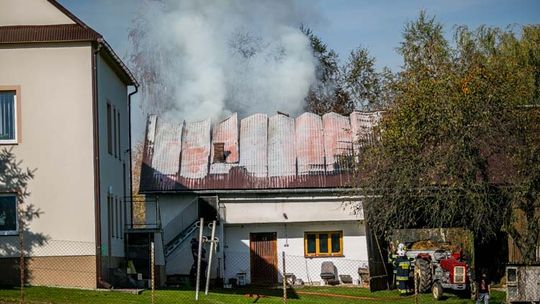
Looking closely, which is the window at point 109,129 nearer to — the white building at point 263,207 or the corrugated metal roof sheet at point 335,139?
the white building at point 263,207

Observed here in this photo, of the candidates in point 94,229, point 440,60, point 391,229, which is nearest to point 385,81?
point 440,60

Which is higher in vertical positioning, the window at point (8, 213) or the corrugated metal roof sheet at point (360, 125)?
the corrugated metal roof sheet at point (360, 125)

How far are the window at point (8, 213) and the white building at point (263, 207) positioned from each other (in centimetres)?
1152

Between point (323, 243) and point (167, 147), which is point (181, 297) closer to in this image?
point (323, 243)

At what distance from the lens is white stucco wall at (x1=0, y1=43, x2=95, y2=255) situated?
3092cm

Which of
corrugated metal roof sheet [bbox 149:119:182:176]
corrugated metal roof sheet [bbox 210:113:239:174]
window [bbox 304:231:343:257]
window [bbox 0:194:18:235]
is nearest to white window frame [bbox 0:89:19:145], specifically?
window [bbox 0:194:18:235]

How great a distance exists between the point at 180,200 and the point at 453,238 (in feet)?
38.3

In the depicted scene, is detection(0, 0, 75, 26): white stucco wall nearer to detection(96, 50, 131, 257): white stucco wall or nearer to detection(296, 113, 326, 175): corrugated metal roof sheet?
detection(96, 50, 131, 257): white stucco wall

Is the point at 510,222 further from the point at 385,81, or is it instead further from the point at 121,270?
the point at 121,270

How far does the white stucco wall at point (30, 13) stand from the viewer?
3141cm

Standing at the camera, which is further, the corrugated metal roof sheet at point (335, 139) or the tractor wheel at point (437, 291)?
the corrugated metal roof sheet at point (335, 139)

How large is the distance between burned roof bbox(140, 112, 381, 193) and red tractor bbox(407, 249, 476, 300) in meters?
7.28

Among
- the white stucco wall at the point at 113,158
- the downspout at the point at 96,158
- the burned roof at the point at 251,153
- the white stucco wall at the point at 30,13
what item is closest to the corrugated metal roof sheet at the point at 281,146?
the burned roof at the point at 251,153

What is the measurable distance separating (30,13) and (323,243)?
17463mm
